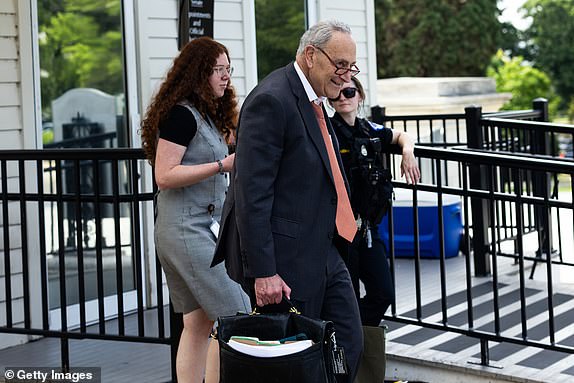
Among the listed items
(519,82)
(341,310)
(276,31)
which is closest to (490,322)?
(341,310)

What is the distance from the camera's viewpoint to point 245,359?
381 centimetres

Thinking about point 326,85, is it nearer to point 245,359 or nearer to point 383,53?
point 245,359

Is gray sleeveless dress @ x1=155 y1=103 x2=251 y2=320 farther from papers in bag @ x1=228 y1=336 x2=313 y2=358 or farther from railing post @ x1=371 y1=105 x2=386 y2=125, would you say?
railing post @ x1=371 y1=105 x2=386 y2=125

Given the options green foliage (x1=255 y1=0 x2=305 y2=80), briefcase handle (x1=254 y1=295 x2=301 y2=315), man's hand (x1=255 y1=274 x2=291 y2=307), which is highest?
green foliage (x1=255 y1=0 x2=305 y2=80)

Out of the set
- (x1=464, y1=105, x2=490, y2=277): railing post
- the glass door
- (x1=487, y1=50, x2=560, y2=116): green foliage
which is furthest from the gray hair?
(x1=487, y1=50, x2=560, y2=116): green foliage

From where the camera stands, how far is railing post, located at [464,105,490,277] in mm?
8383

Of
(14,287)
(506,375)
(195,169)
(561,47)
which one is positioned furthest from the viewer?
(561,47)

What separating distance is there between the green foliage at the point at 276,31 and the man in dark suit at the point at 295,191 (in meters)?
4.79

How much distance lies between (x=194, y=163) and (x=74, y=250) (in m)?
3.18

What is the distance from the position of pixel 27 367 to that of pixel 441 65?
46.8m

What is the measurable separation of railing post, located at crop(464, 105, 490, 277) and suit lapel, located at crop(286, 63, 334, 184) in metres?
4.34

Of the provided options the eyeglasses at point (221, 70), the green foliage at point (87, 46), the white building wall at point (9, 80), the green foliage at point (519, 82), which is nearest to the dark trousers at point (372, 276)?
the eyeglasses at point (221, 70)

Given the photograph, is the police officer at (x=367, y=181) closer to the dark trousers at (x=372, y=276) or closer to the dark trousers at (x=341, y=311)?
the dark trousers at (x=372, y=276)

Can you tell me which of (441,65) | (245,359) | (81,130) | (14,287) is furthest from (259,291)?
(441,65)
